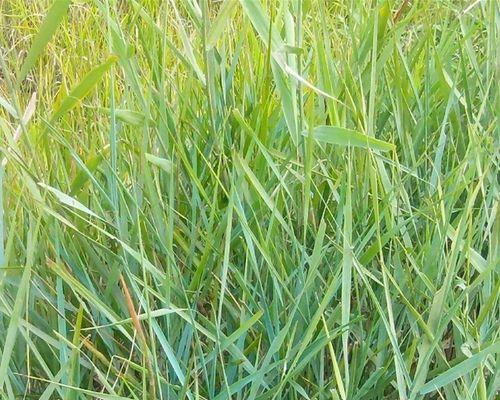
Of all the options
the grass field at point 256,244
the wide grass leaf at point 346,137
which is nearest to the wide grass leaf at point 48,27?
the grass field at point 256,244

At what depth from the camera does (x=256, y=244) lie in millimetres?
660

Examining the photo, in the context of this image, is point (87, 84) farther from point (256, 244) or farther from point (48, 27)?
point (256, 244)

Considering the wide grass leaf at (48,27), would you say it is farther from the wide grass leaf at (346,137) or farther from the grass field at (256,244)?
the wide grass leaf at (346,137)

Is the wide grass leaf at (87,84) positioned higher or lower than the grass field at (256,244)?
higher

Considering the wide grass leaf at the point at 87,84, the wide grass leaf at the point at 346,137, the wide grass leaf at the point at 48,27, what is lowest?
the wide grass leaf at the point at 346,137

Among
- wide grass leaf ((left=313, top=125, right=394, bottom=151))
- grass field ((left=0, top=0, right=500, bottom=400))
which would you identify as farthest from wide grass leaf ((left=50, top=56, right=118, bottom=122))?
wide grass leaf ((left=313, top=125, right=394, bottom=151))

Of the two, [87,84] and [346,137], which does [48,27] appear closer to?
[87,84]

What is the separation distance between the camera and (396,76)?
0.85m

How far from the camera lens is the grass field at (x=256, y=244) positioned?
620 millimetres

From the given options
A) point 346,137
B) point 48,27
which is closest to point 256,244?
point 346,137

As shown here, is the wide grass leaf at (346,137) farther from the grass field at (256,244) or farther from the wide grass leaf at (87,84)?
the wide grass leaf at (87,84)

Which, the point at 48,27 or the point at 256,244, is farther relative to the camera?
the point at 256,244

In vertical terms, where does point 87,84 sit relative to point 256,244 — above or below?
above

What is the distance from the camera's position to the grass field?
620mm
